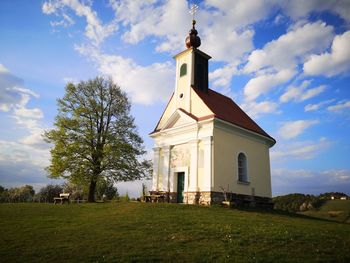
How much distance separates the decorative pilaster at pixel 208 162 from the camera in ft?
62.5

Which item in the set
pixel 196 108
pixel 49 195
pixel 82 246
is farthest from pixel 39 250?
pixel 49 195

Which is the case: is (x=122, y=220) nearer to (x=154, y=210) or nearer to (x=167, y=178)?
(x=154, y=210)

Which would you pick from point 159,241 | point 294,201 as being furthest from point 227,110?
point 294,201

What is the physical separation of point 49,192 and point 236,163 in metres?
19.4

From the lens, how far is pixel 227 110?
77.6 feet

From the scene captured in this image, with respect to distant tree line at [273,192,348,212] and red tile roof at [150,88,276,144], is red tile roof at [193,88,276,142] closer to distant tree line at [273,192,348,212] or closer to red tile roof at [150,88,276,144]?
red tile roof at [150,88,276,144]

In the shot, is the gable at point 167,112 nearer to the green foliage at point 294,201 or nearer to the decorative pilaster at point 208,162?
the decorative pilaster at point 208,162

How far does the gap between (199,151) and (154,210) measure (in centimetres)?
636

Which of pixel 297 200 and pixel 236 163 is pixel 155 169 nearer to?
pixel 236 163

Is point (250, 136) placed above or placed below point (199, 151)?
above

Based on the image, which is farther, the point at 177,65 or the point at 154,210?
the point at 177,65

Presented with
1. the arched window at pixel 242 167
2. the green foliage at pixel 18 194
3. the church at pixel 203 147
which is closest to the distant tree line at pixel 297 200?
the church at pixel 203 147

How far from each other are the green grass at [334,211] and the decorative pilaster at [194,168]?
39.1 feet

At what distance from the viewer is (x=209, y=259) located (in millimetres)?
7461
